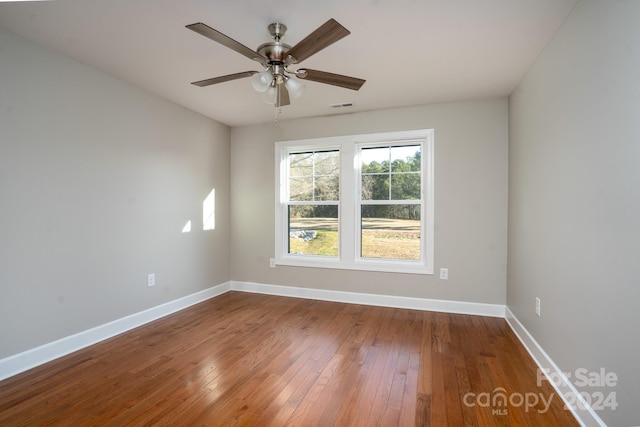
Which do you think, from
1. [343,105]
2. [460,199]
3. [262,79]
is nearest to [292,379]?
[262,79]

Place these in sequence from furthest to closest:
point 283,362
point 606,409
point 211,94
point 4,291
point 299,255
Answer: point 299,255
point 211,94
point 283,362
point 4,291
point 606,409

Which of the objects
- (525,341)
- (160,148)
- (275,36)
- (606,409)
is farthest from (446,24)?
(160,148)

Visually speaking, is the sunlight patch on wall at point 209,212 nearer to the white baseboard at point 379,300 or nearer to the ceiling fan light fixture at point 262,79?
the white baseboard at point 379,300

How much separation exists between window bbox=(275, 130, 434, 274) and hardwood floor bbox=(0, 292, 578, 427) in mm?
975

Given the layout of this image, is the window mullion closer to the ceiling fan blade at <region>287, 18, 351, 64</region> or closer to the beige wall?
the beige wall

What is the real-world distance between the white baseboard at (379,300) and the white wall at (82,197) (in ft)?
3.39

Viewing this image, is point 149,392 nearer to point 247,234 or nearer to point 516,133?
point 247,234

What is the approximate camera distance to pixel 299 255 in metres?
4.40

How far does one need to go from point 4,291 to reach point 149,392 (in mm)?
1285

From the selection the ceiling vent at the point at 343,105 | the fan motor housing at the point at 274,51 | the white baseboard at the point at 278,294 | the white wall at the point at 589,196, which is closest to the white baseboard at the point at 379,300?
the white baseboard at the point at 278,294

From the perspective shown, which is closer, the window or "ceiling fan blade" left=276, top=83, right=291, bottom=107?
"ceiling fan blade" left=276, top=83, right=291, bottom=107

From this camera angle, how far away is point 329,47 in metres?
2.38

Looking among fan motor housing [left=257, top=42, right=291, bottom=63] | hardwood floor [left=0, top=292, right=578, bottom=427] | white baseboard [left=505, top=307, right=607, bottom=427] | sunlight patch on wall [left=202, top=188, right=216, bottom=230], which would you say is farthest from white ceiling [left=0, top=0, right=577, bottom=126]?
hardwood floor [left=0, top=292, right=578, bottom=427]

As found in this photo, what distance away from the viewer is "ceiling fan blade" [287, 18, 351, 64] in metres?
1.54
